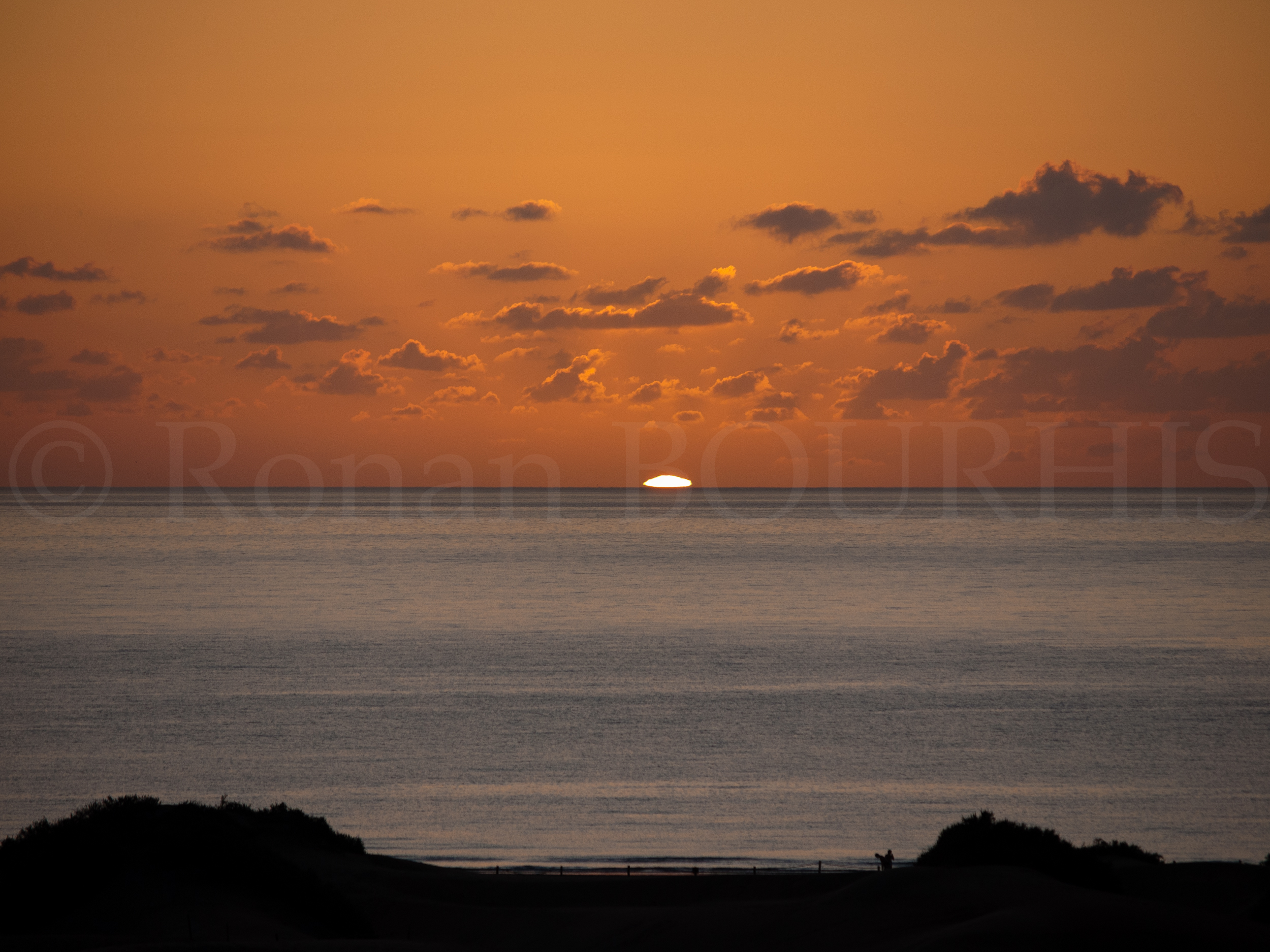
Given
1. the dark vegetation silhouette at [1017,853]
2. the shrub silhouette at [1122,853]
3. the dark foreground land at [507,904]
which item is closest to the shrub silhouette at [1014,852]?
the dark vegetation silhouette at [1017,853]

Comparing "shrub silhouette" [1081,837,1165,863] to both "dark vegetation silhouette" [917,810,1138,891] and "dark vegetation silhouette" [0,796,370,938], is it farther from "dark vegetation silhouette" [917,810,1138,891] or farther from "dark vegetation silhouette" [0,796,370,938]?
"dark vegetation silhouette" [0,796,370,938]

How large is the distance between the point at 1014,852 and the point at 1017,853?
74 millimetres

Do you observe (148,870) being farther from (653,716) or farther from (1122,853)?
(653,716)

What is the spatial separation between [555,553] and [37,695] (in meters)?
125

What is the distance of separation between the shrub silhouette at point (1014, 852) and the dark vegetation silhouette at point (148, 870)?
1415 centimetres

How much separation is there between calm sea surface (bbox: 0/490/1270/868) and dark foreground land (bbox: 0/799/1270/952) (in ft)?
20.9

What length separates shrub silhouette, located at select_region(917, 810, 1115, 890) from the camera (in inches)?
992

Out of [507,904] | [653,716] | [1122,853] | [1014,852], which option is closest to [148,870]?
[507,904]

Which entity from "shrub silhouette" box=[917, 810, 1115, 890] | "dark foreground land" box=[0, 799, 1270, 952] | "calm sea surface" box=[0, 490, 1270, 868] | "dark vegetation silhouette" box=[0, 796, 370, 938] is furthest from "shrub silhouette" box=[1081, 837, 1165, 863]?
"dark vegetation silhouette" box=[0, 796, 370, 938]

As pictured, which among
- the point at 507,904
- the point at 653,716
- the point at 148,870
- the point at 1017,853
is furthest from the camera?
the point at 653,716

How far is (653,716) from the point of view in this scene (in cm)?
5381

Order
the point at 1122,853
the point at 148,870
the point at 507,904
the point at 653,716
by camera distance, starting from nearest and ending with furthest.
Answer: the point at 148,870 < the point at 507,904 < the point at 1122,853 < the point at 653,716

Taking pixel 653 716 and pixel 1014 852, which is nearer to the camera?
pixel 1014 852

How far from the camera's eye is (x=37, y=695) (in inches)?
2272
